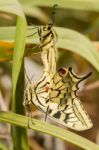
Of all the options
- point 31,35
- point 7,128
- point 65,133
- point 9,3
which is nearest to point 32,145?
point 7,128

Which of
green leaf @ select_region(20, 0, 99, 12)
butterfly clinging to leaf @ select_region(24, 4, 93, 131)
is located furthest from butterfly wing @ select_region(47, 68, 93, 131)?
green leaf @ select_region(20, 0, 99, 12)

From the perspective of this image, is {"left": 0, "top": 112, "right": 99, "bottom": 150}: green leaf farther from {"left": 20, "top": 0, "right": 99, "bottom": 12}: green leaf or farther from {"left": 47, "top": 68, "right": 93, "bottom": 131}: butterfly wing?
{"left": 20, "top": 0, "right": 99, "bottom": 12}: green leaf

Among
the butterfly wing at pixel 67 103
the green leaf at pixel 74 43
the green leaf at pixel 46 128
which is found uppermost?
the green leaf at pixel 74 43

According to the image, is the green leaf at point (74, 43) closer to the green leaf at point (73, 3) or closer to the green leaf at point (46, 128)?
the green leaf at point (73, 3)

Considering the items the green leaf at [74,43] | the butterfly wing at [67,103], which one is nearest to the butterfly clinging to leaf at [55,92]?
the butterfly wing at [67,103]

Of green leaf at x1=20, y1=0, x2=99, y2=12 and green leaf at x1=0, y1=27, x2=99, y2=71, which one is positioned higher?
green leaf at x1=20, y1=0, x2=99, y2=12

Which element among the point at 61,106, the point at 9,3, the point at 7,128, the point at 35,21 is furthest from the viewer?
the point at 35,21

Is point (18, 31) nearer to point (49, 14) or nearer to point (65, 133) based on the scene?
point (65, 133)

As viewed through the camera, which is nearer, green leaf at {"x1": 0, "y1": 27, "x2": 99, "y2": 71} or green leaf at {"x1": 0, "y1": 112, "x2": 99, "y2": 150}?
green leaf at {"x1": 0, "y1": 112, "x2": 99, "y2": 150}
